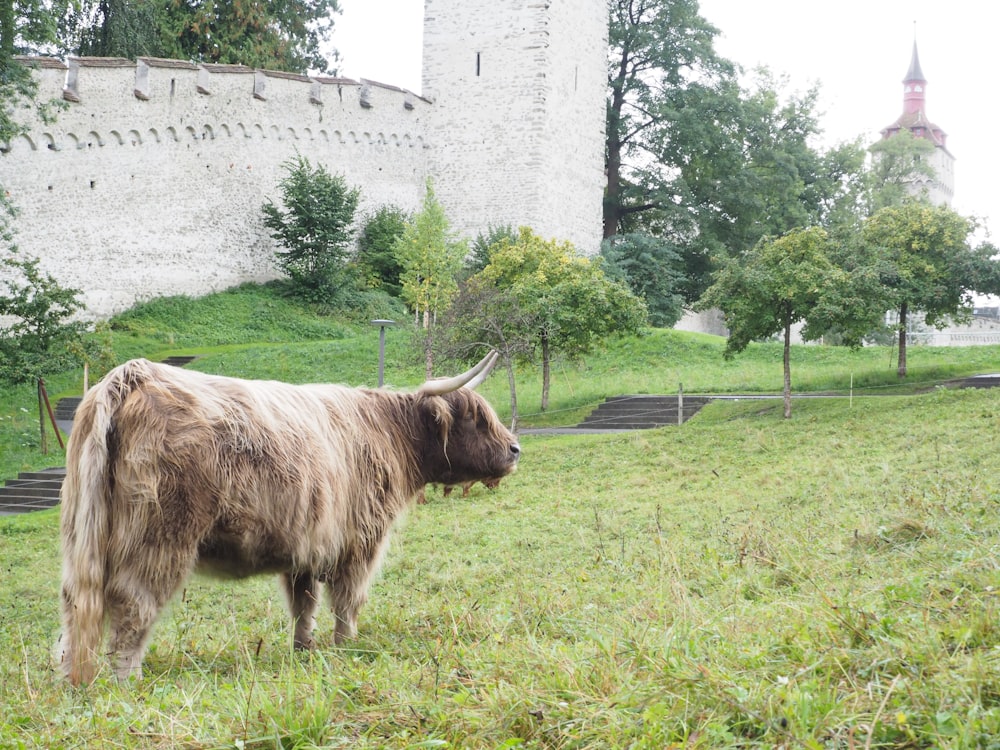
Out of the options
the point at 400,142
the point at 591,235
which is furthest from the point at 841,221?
the point at 400,142

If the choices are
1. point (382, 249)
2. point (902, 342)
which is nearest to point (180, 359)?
point (382, 249)

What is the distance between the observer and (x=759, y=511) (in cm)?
1008

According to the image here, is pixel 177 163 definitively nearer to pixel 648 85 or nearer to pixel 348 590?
pixel 648 85

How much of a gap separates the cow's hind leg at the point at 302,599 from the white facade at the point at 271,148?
88.3 ft

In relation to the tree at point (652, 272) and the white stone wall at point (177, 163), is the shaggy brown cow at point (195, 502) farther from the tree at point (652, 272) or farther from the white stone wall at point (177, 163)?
the tree at point (652, 272)

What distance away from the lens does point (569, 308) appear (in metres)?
25.6

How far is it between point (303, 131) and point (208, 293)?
23.0 ft

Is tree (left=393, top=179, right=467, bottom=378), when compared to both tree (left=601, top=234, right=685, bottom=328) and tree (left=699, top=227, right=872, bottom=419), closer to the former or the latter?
tree (left=601, top=234, right=685, bottom=328)

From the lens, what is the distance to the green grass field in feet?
10.3

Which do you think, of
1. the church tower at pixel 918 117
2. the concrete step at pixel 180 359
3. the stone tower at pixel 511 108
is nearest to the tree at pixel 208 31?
the stone tower at pixel 511 108

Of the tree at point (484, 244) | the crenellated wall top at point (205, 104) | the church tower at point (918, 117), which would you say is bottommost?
the tree at point (484, 244)

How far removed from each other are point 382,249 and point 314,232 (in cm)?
352

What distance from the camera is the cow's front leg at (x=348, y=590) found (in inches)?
237

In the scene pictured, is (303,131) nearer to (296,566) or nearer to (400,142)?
(400,142)
